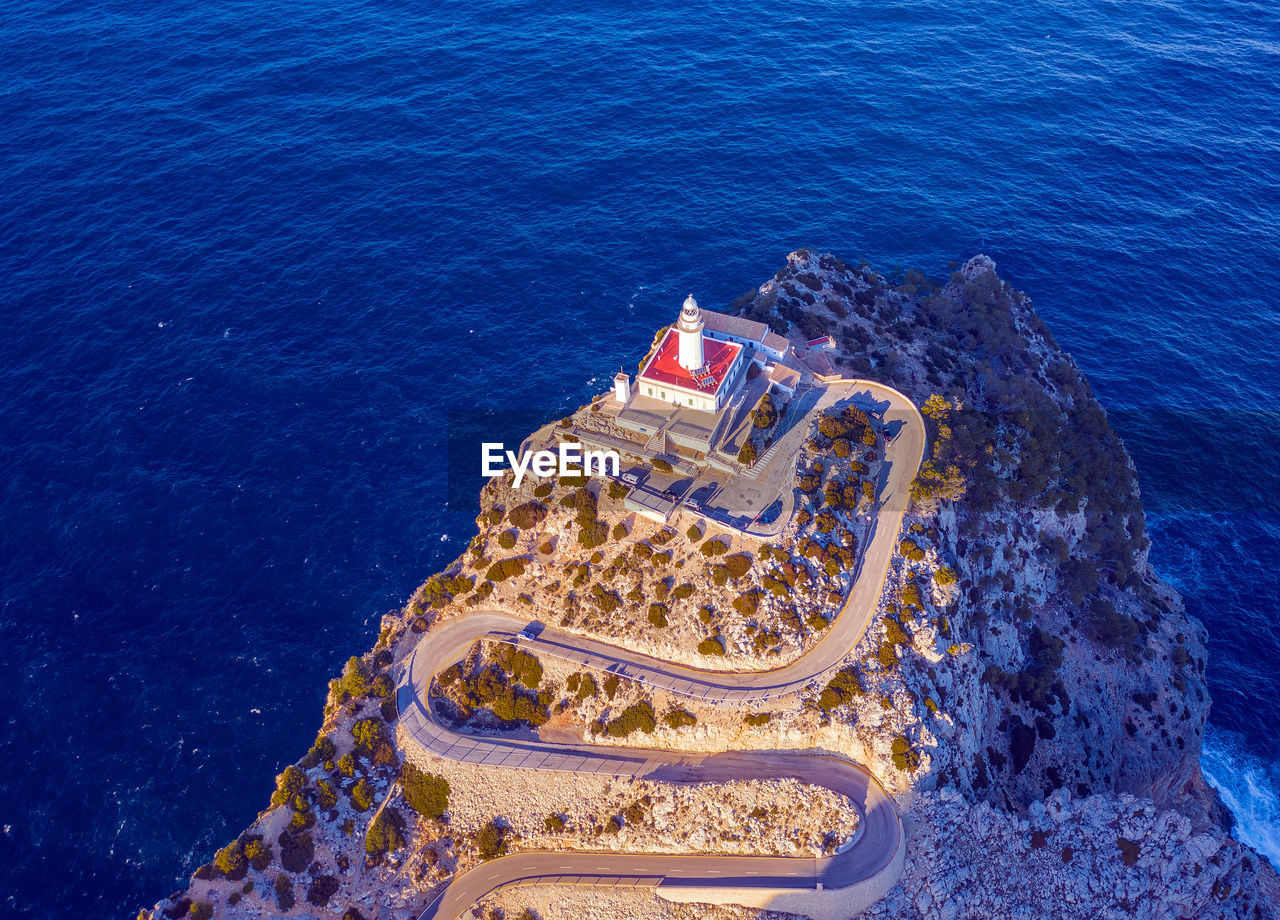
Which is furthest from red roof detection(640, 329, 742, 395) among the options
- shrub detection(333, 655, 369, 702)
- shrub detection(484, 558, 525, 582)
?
shrub detection(333, 655, 369, 702)


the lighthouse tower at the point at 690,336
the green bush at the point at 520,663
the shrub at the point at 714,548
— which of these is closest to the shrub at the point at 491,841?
the green bush at the point at 520,663

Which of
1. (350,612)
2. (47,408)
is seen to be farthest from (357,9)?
(350,612)

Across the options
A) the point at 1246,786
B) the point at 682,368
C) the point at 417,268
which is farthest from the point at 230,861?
the point at 1246,786

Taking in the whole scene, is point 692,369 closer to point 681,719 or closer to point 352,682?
point 681,719

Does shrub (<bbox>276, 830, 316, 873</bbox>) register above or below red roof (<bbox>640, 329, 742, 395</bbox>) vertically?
below

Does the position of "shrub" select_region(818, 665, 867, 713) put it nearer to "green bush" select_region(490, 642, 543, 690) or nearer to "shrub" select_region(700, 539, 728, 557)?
"shrub" select_region(700, 539, 728, 557)
